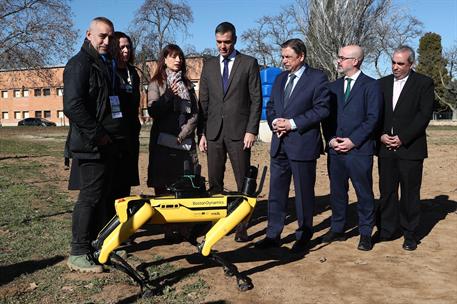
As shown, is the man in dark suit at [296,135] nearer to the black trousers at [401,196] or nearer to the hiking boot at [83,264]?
the black trousers at [401,196]

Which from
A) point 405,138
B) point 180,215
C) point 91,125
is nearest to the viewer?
point 180,215

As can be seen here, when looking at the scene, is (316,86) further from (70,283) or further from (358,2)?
(358,2)

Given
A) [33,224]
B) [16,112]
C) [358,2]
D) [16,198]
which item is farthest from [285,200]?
[16,112]

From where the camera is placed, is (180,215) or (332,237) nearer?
(180,215)

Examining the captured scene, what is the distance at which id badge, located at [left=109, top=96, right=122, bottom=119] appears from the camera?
4.41 metres

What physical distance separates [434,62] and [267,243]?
2459 inches

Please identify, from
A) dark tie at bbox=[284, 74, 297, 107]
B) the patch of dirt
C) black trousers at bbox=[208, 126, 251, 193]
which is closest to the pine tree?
the patch of dirt

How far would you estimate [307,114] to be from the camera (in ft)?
16.3

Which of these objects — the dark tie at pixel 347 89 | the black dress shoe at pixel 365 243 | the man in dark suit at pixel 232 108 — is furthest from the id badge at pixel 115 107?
the black dress shoe at pixel 365 243

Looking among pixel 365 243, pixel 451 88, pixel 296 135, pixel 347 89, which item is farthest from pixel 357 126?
pixel 451 88

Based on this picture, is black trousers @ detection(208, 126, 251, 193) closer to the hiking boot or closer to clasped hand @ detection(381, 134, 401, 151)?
clasped hand @ detection(381, 134, 401, 151)

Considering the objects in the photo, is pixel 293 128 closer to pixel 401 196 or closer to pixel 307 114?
pixel 307 114

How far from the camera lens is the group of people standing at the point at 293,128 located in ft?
16.6

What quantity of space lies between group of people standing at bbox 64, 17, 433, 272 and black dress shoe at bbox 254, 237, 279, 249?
1cm
